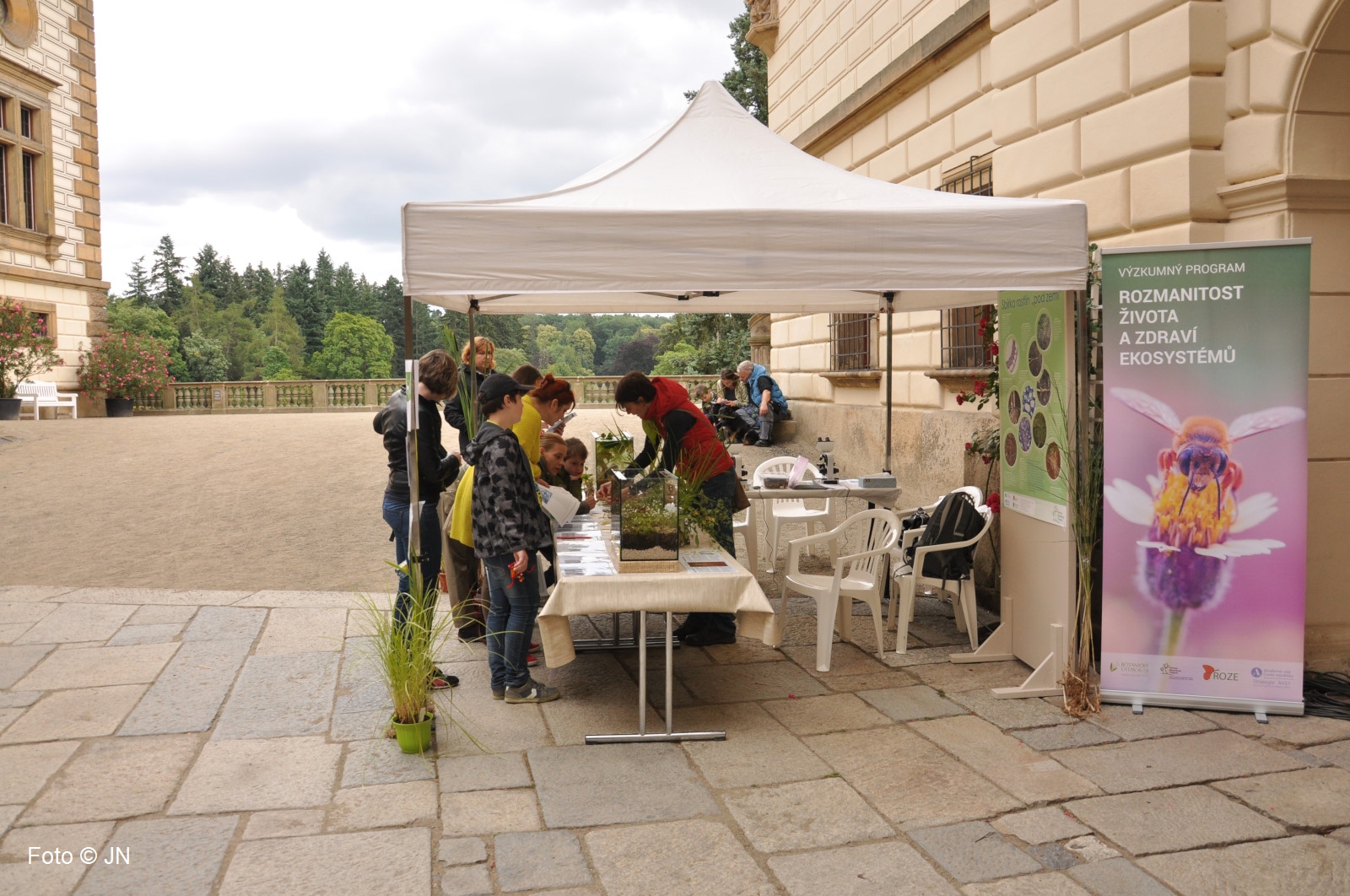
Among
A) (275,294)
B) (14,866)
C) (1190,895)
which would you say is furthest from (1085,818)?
(275,294)

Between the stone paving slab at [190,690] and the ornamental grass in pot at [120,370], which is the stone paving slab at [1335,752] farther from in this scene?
the ornamental grass in pot at [120,370]

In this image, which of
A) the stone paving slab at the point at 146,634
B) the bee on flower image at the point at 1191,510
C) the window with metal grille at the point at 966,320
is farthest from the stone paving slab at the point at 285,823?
the window with metal grille at the point at 966,320

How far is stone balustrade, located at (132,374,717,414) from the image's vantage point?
24734 millimetres

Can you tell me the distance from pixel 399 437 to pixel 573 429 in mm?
10773

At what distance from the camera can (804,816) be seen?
3.67m

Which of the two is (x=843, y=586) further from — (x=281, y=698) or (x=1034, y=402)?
(x=281, y=698)

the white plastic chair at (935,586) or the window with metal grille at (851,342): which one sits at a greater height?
the window with metal grille at (851,342)

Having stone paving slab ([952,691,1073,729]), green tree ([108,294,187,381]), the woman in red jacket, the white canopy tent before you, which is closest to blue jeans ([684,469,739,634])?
the woman in red jacket

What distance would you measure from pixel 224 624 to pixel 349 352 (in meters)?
62.7

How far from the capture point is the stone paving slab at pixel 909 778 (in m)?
3.69

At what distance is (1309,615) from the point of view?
532cm

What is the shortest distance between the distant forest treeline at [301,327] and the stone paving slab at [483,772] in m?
46.8

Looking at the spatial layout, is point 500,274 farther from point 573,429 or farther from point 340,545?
point 573,429

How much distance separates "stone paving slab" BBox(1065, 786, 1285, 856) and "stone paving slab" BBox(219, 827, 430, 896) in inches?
88.9
